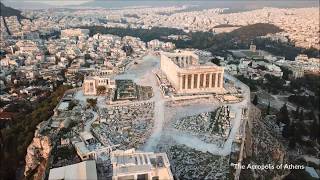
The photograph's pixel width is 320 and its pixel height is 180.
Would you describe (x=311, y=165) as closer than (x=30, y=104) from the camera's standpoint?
Yes

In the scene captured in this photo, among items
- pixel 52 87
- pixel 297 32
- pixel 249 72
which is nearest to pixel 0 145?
pixel 52 87

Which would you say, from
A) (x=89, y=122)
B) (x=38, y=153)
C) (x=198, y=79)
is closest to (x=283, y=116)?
(x=198, y=79)

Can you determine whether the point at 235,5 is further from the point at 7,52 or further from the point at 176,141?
the point at 176,141

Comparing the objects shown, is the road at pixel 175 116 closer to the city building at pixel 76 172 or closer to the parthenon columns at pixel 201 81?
the parthenon columns at pixel 201 81

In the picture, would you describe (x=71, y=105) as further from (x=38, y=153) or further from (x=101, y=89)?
(x=38, y=153)

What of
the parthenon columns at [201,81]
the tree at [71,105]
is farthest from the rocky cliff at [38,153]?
the parthenon columns at [201,81]

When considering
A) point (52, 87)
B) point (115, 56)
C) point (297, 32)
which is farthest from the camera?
point (297, 32)

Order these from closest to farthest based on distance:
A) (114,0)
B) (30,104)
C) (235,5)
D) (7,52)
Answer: (30,104) → (7,52) → (235,5) → (114,0)
